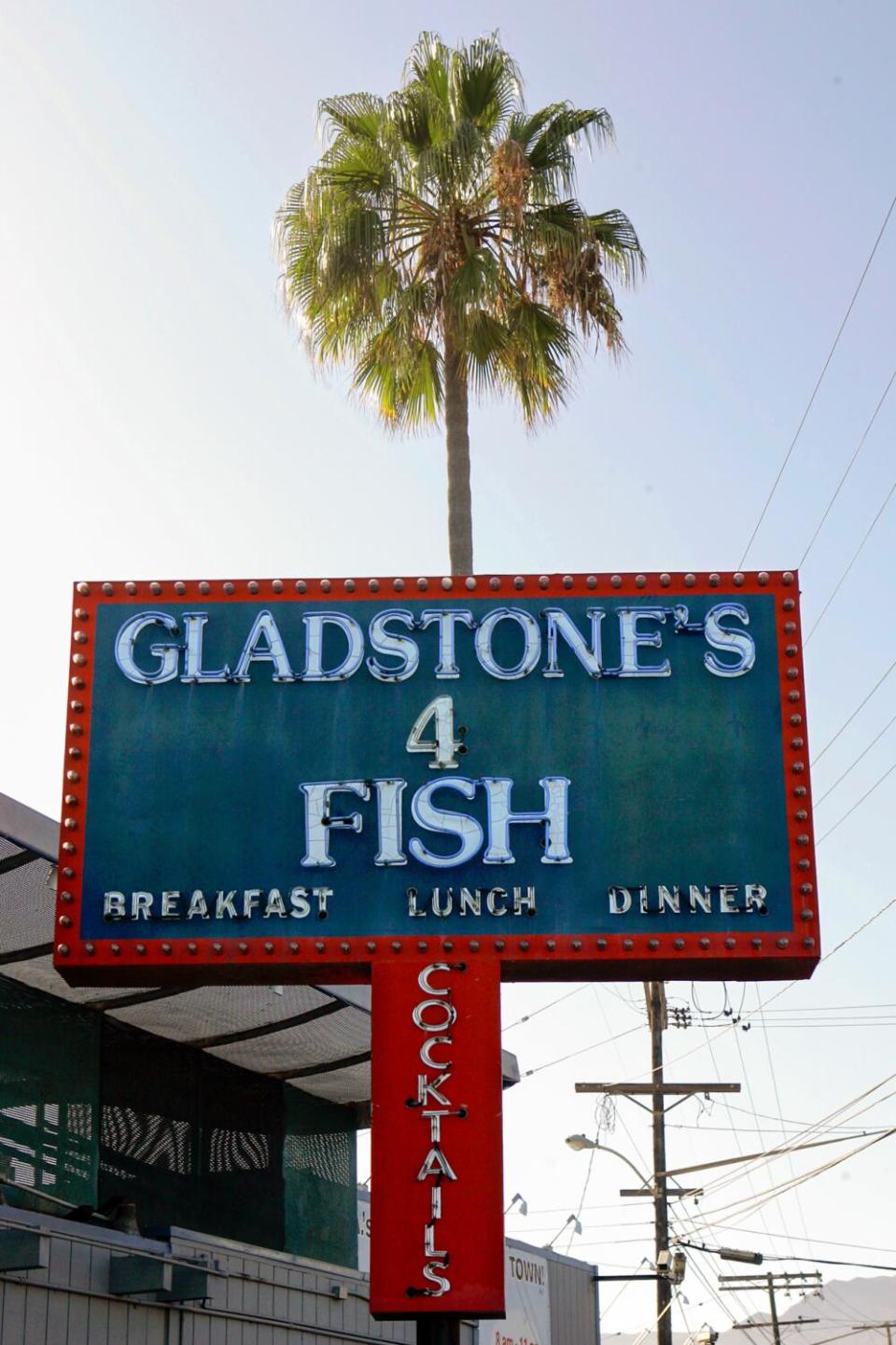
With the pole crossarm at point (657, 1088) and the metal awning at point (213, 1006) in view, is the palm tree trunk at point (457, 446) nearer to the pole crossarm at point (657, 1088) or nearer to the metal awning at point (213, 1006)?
the metal awning at point (213, 1006)

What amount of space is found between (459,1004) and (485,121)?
46.3 feet

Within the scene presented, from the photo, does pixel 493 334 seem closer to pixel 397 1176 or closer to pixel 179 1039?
pixel 179 1039

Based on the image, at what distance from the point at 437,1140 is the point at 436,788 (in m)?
2.57

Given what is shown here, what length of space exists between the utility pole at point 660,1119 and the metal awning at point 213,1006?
1742cm

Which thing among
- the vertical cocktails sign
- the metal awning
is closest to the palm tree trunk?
the metal awning

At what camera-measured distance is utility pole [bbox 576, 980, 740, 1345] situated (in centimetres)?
3766

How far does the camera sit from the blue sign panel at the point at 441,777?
43.2 feet

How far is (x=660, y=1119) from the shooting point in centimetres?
3888

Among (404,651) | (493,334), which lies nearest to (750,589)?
(404,651)

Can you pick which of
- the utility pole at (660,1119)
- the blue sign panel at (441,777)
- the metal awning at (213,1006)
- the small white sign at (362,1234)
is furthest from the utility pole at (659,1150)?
the blue sign panel at (441,777)

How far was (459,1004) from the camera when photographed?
12898mm

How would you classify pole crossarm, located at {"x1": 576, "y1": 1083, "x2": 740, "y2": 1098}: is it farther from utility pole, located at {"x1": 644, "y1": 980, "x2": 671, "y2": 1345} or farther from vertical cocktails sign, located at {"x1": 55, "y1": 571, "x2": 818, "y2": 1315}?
vertical cocktails sign, located at {"x1": 55, "y1": 571, "x2": 818, "y2": 1315}

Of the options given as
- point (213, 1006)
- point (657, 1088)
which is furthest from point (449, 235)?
point (657, 1088)

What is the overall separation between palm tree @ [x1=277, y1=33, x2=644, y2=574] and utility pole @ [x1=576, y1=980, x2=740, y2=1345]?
18257 millimetres
